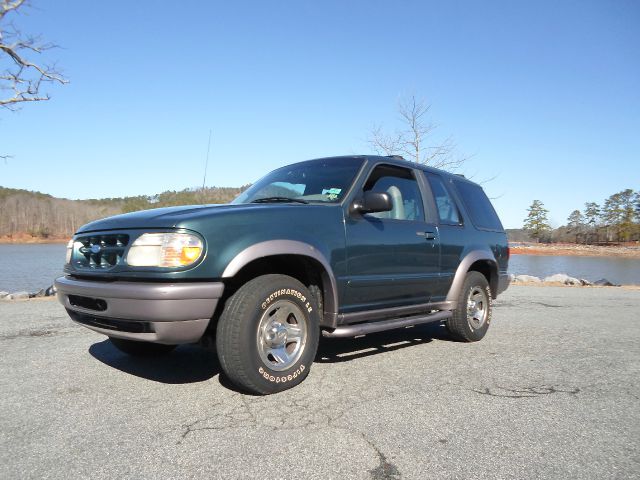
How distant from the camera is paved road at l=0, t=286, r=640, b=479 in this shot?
90.4 inches

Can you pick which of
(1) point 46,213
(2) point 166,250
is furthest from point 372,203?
(1) point 46,213

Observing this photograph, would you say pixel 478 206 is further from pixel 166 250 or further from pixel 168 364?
pixel 166 250

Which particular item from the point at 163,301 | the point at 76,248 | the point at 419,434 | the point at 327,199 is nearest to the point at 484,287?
the point at 327,199

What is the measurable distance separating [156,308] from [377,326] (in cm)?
193

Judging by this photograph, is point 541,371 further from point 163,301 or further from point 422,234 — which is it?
point 163,301

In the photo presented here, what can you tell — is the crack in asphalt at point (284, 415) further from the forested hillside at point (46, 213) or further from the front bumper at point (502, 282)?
the forested hillside at point (46, 213)

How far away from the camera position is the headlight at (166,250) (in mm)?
2965

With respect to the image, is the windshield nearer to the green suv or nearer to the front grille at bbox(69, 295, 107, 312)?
the green suv

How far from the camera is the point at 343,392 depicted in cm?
340

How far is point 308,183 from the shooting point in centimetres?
449

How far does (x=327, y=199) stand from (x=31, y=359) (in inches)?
125

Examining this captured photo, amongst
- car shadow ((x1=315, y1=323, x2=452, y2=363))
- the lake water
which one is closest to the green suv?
car shadow ((x1=315, y1=323, x2=452, y2=363))

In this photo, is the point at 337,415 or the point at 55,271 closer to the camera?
the point at 337,415

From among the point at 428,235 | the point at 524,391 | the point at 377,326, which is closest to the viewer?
the point at 524,391
